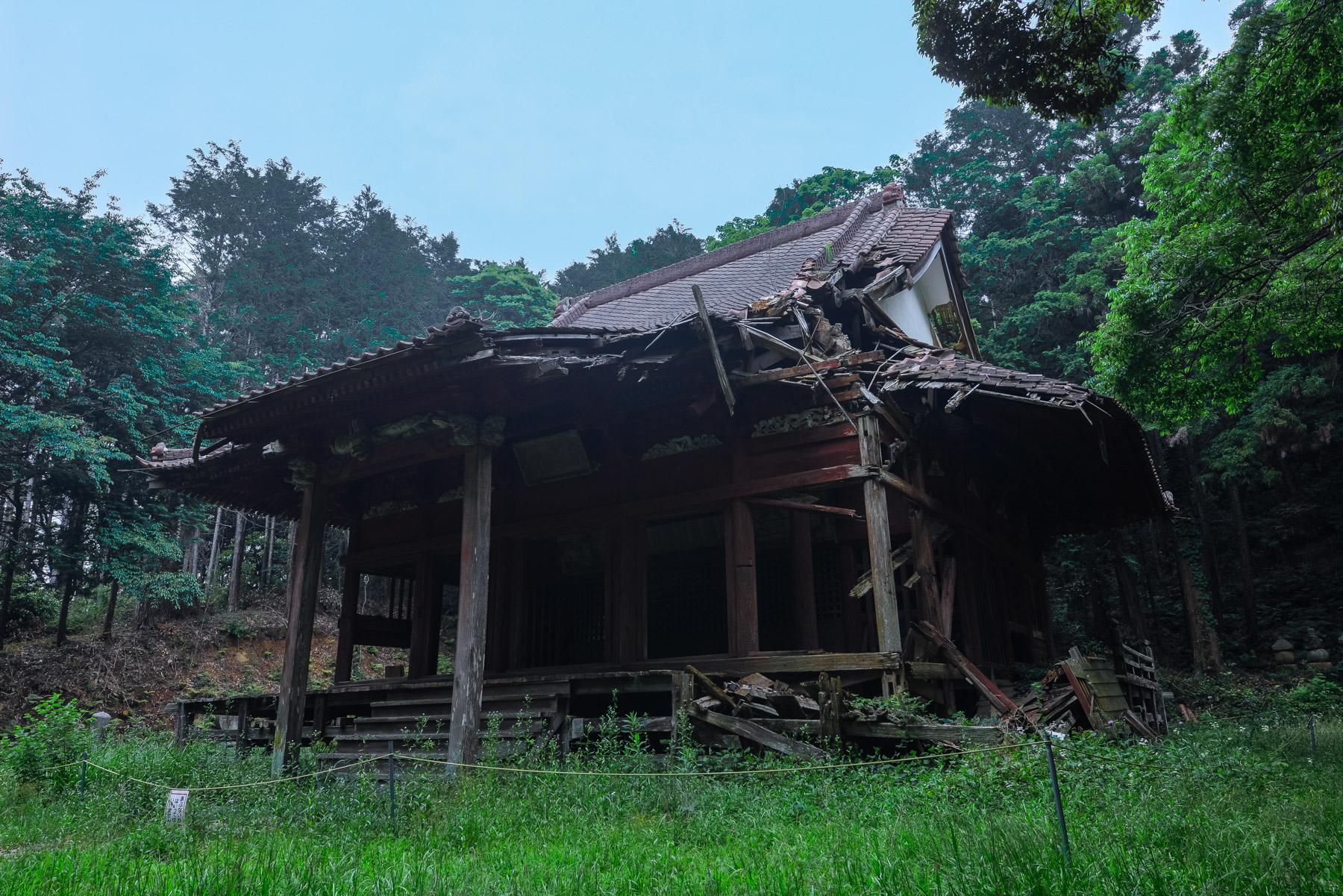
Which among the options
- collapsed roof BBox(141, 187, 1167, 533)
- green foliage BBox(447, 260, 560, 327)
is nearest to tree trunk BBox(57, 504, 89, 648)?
collapsed roof BBox(141, 187, 1167, 533)

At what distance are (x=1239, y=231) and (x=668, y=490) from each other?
677 centimetres

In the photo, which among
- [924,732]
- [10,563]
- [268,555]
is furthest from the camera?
[268,555]

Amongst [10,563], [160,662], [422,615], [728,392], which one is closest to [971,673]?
[728,392]

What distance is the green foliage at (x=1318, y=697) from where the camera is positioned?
15.0 m

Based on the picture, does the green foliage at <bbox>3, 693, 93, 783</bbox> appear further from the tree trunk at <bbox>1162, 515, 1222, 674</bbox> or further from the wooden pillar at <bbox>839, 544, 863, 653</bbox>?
the tree trunk at <bbox>1162, 515, 1222, 674</bbox>

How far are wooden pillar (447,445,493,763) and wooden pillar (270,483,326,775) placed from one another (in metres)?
2.23

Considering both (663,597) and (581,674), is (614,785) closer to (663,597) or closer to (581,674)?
(581,674)

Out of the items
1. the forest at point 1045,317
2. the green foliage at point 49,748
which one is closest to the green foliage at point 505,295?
the forest at point 1045,317

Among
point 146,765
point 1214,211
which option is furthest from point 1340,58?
point 146,765

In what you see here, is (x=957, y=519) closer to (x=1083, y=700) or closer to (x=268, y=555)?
(x=1083, y=700)

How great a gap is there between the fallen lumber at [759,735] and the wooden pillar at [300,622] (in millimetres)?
4362

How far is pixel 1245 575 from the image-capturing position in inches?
797

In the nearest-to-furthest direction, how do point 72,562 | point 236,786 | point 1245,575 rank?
point 236,786, point 72,562, point 1245,575

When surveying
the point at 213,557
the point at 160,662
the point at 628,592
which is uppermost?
the point at 213,557
